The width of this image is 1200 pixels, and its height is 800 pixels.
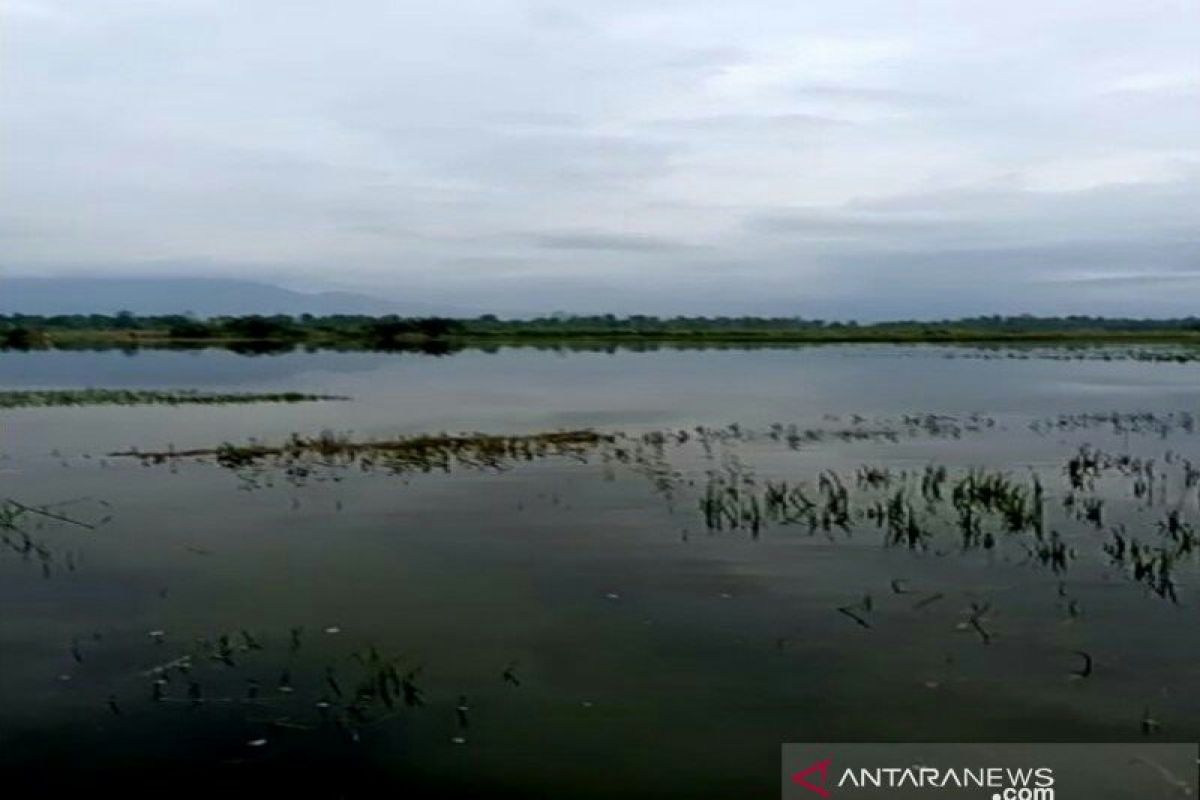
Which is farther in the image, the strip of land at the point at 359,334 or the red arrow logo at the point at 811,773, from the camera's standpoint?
the strip of land at the point at 359,334

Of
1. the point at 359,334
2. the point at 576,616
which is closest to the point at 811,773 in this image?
the point at 576,616

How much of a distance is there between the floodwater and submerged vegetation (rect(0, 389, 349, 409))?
11.2m

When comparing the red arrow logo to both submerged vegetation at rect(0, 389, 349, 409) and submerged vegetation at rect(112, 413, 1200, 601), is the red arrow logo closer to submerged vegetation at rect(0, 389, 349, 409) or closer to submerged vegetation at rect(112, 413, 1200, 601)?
submerged vegetation at rect(112, 413, 1200, 601)

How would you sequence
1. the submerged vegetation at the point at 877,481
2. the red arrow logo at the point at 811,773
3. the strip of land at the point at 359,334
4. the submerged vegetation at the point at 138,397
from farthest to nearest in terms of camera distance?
the strip of land at the point at 359,334 → the submerged vegetation at the point at 138,397 → the submerged vegetation at the point at 877,481 → the red arrow logo at the point at 811,773

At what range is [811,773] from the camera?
778 cm

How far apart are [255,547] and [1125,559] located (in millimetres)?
11635

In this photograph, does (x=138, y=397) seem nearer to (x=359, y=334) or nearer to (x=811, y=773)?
(x=811, y=773)

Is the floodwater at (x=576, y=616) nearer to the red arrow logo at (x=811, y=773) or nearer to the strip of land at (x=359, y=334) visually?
the red arrow logo at (x=811, y=773)

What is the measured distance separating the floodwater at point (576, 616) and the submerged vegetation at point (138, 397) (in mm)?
11230

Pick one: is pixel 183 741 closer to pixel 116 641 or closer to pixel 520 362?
pixel 116 641

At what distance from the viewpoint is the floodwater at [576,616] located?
26.8 feet

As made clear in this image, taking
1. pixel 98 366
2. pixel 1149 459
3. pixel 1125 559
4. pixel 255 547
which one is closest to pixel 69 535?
pixel 255 547

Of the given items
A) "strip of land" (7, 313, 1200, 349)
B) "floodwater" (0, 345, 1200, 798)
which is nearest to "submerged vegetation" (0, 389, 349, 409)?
"floodwater" (0, 345, 1200, 798)

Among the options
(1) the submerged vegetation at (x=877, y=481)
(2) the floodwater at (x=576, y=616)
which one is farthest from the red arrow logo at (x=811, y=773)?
(1) the submerged vegetation at (x=877, y=481)
